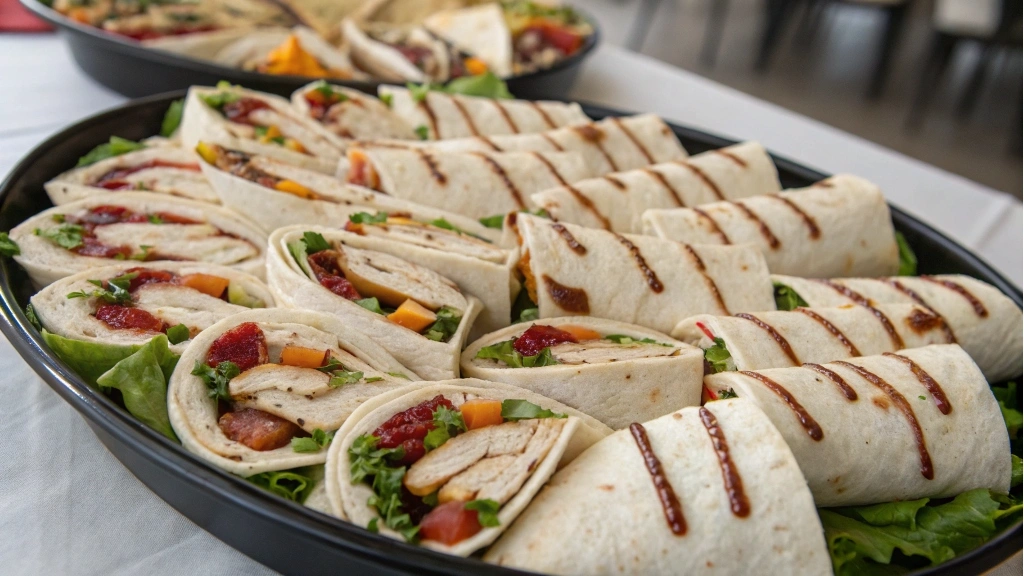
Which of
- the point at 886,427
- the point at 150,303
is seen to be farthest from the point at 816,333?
the point at 150,303

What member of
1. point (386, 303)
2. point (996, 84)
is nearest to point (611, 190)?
point (386, 303)

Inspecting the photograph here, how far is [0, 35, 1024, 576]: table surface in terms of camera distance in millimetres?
1941

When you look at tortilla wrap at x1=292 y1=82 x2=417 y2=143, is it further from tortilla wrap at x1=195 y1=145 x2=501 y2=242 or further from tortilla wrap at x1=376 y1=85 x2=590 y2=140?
tortilla wrap at x1=195 y1=145 x2=501 y2=242

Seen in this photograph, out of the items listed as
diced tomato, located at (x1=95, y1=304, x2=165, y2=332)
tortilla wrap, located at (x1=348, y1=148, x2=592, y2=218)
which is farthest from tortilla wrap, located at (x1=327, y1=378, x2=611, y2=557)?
tortilla wrap, located at (x1=348, y1=148, x2=592, y2=218)

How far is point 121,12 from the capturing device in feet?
15.6

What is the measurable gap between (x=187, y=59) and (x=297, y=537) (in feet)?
9.54

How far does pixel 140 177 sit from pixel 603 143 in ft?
6.33

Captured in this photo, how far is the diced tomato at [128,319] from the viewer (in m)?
2.26

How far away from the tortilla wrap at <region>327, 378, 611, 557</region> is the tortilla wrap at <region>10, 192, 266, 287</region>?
0.91 metres

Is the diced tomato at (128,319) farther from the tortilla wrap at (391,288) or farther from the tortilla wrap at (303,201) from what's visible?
the tortilla wrap at (303,201)

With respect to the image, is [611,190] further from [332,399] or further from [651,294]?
[332,399]

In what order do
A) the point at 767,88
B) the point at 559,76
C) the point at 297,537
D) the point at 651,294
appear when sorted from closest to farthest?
1. the point at 297,537
2. the point at 651,294
3. the point at 559,76
4. the point at 767,88

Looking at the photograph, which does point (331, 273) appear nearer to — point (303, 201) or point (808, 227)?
point (303, 201)

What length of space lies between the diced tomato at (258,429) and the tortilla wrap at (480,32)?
325 centimetres
